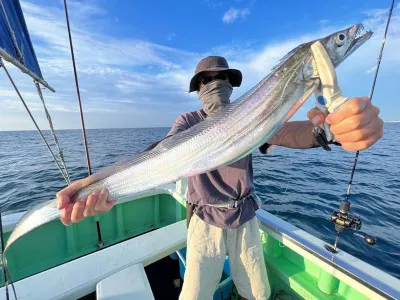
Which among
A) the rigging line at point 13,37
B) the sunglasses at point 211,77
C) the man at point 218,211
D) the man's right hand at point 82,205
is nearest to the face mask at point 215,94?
the man at point 218,211

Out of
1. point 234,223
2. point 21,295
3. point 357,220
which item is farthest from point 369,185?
point 21,295

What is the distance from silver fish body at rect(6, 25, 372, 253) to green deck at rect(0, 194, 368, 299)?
229 cm

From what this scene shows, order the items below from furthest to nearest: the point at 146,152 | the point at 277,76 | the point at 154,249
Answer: the point at 154,249
the point at 146,152
the point at 277,76

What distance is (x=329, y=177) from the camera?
10.6 meters

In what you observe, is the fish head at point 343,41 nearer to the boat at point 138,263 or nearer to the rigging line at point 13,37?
the boat at point 138,263

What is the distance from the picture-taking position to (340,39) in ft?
4.33

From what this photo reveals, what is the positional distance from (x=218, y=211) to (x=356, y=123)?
1531 mm

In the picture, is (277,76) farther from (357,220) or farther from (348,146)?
(357,220)

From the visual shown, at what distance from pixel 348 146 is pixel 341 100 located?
0.95 ft

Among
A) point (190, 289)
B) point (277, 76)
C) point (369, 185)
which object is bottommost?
point (369, 185)

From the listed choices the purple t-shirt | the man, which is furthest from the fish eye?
the purple t-shirt

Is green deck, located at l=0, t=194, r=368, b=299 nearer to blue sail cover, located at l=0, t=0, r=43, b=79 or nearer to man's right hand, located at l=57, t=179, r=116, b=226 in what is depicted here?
man's right hand, located at l=57, t=179, r=116, b=226

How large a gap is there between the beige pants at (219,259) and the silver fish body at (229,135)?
37.1 inches

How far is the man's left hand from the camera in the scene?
1212mm
